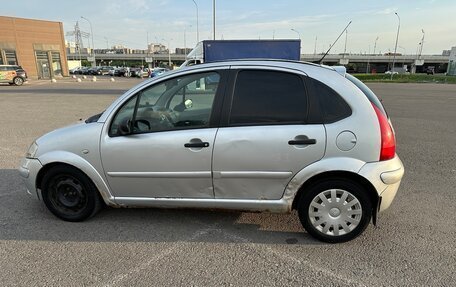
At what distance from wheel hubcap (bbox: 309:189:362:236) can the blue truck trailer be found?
44.1ft

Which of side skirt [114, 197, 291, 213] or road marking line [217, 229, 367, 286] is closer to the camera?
road marking line [217, 229, 367, 286]

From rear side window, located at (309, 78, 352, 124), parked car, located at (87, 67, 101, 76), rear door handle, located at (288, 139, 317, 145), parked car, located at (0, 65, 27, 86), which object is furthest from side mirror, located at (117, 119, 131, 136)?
parked car, located at (87, 67, 101, 76)

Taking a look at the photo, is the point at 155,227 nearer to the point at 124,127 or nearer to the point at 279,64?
the point at 124,127

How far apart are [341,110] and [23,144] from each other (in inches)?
263

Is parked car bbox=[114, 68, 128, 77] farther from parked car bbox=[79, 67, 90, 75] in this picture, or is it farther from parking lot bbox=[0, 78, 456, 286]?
parking lot bbox=[0, 78, 456, 286]

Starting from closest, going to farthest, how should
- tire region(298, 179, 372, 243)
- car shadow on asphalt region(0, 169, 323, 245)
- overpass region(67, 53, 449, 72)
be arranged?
tire region(298, 179, 372, 243)
car shadow on asphalt region(0, 169, 323, 245)
overpass region(67, 53, 449, 72)

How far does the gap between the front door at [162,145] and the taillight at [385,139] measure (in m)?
1.46

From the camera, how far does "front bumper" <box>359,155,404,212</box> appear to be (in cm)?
275

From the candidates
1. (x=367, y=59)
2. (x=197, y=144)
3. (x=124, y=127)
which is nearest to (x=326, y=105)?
(x=197, y=144)

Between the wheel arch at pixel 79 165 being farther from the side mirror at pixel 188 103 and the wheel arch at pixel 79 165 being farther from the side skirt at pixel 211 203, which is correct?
the side mirror at pixel 188 103

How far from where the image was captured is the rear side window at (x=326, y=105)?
2766 mm

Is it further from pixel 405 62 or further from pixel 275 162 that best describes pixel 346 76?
pixel 405 62

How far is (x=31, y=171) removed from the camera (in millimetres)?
3375

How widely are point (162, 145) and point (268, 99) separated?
3.55 ft
